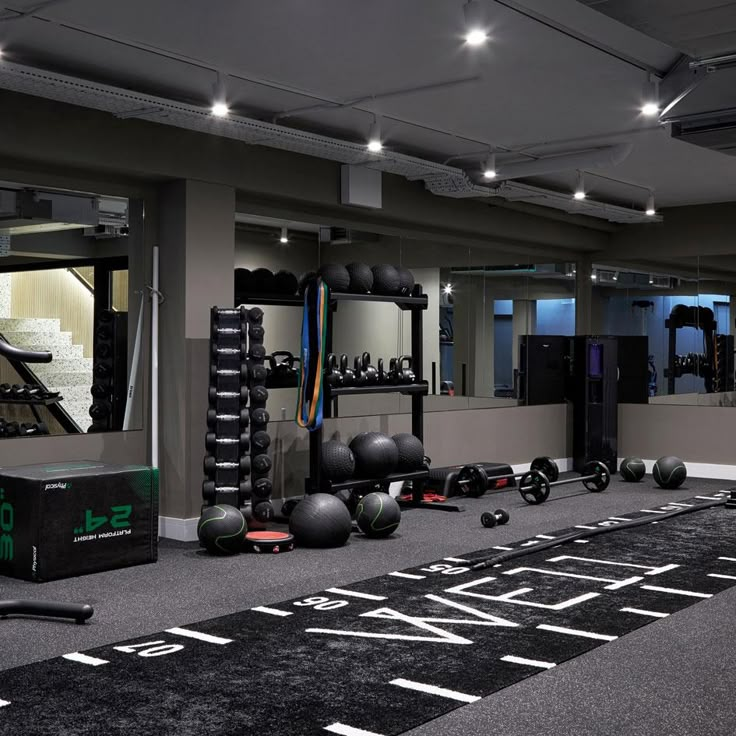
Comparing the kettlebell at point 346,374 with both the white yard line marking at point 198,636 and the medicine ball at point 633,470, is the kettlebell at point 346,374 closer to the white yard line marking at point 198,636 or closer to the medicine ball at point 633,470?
the white yard line marking at point 198,636

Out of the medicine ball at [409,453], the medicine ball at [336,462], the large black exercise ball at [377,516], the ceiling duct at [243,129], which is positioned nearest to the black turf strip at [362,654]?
the large black exercise ball at [377,516]

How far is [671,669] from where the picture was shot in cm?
356

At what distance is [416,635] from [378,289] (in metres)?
3.45

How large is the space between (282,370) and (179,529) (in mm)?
1247

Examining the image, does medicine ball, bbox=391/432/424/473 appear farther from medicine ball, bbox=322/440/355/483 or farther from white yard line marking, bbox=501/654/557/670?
white yard line marking, bbox=501/654/557/670

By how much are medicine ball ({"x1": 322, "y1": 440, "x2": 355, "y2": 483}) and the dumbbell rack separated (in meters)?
0.05

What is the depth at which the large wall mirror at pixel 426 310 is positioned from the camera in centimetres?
677

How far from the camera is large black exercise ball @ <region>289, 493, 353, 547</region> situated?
579 centimetres

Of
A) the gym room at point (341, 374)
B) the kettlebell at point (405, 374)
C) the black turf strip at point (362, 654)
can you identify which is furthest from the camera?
the kettlebell at point (405, 374)

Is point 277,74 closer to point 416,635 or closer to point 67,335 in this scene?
point 67,335

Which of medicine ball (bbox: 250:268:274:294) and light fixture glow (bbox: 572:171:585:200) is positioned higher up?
light fixture glow (bbox: 572:171:585:200)

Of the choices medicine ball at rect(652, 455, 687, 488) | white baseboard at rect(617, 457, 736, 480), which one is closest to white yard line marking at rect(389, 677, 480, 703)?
medicine ball at rect(652, 455, 687, 488)

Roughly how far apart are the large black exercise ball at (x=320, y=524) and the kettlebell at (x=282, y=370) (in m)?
1.07

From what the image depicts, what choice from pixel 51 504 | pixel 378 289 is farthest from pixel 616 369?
pixel 51 504
